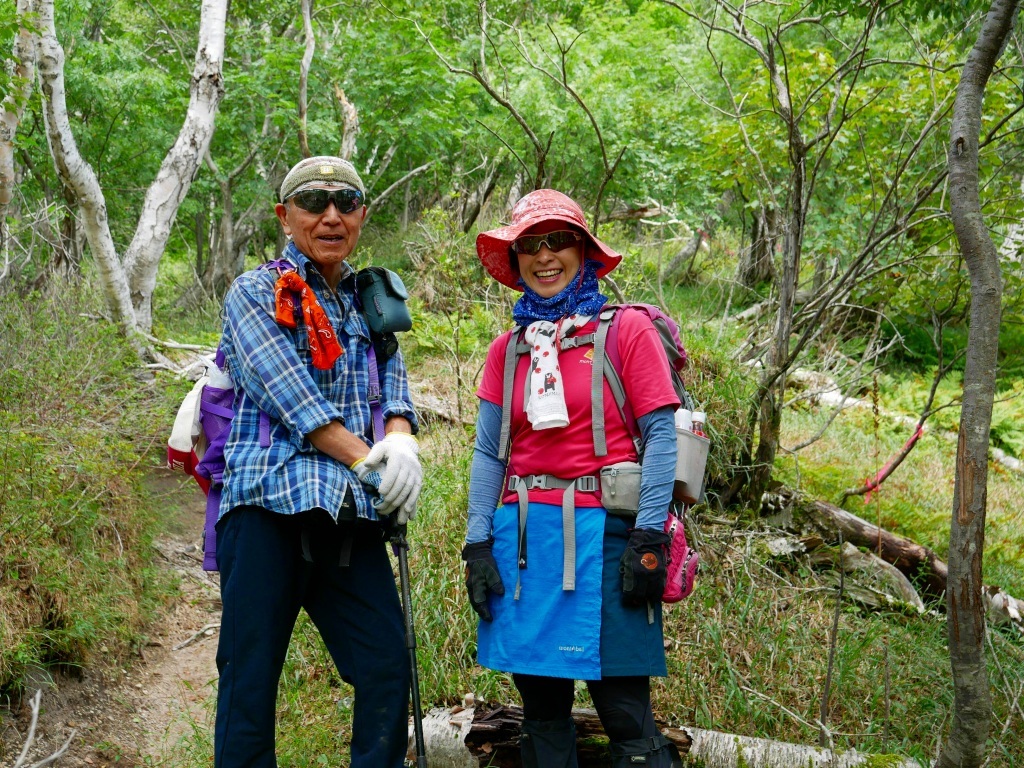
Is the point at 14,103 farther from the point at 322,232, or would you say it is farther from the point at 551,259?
the point at 551,259

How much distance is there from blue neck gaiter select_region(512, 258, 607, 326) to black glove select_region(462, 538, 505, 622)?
788 mm

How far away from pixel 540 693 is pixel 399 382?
3.81 feet

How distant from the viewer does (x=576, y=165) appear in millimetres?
12961

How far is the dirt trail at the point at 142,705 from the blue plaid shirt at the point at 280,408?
1842mm

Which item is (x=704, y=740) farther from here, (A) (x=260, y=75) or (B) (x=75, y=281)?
(A) (x=260, y=75)

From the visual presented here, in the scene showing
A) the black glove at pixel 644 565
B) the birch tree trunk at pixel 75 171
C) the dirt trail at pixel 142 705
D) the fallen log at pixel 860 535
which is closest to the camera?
the black glove at pixel 644 565

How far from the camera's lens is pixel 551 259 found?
2891 mm

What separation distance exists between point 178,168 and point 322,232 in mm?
6393

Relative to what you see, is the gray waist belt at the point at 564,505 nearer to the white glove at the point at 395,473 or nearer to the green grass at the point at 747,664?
the white glove at the point at 395,473

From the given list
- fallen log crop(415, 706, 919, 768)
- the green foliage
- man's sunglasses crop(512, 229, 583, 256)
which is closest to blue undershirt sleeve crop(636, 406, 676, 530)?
man's sunglasses crop(512, 229, 583, 256)

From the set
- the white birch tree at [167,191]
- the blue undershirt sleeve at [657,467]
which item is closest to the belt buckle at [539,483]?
the blue undershirt sleeve at [657,467]

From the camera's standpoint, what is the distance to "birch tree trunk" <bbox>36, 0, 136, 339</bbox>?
647 cm

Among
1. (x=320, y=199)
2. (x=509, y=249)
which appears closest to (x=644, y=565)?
(x=509, y=249)

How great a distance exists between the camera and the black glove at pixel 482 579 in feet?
8.91
